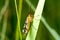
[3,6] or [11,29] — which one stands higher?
[3,6]

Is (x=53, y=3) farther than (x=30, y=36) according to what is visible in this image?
Yes

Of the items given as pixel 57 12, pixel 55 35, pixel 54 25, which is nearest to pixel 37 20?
pixel 55 35

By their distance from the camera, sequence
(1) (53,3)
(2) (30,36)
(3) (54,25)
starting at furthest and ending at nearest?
(1) (53,3), (3) (54,25), (2) (30,36)

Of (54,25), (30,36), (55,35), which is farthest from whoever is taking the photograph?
(54,25)

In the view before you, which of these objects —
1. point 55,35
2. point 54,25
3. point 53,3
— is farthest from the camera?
point 53,3

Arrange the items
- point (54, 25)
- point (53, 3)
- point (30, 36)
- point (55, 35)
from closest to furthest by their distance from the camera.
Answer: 1. point (30, 36)
2. point (55, 35)
3. point (54, 25)
4. point (53, 3)

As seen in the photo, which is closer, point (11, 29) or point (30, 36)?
point (30, 36)

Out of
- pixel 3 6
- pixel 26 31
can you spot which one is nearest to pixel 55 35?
pixel 26 31

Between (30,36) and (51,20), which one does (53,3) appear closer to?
(51,20)

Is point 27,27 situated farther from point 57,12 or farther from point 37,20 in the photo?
point 57,12
